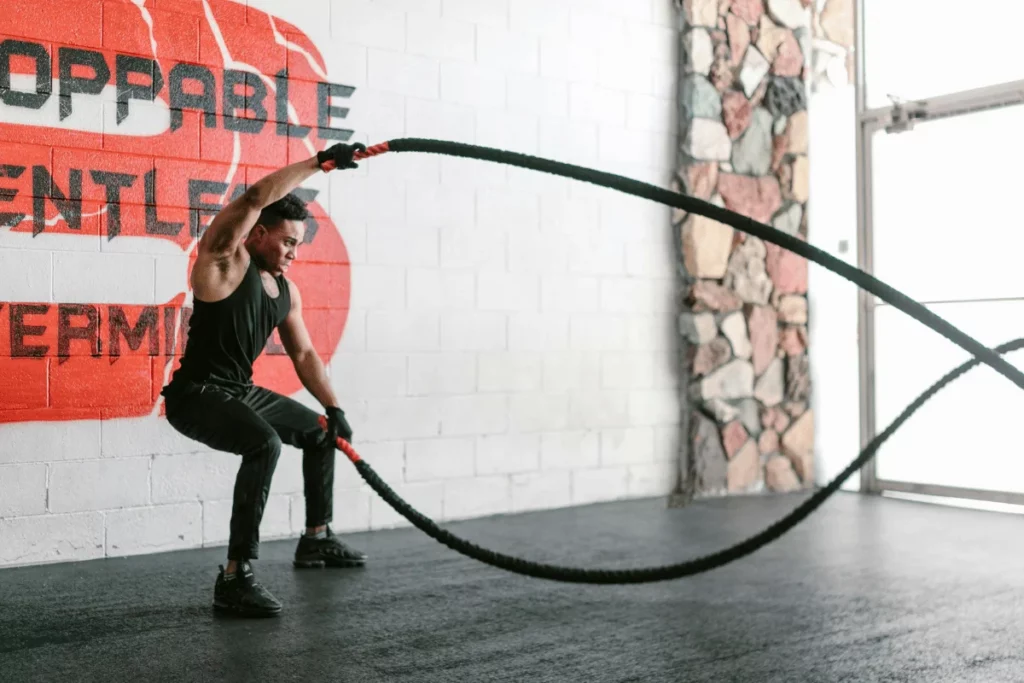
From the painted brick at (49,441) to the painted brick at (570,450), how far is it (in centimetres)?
227

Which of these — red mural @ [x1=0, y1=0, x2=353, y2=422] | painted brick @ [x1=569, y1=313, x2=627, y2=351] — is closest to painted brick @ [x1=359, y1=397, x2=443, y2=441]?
red mural @ [x1=0, y1=0, x2=353, y2=422]

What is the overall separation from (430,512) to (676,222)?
7.27ft

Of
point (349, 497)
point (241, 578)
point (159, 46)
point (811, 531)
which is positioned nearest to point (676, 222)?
point (811, 531)

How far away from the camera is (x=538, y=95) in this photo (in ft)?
18.1

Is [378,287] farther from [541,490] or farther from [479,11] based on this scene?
[479,11]

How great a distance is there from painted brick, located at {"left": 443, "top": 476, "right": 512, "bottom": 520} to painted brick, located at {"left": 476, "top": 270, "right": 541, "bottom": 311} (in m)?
0.87

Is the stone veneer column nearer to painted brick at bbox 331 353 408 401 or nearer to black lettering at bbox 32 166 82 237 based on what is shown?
painted brick at bbox 331 353 408 401

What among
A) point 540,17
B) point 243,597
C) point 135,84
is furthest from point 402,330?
point 243,597

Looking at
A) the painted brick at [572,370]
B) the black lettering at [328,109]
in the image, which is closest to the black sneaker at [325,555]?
the painted brick at [572,370]

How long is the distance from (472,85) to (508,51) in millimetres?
297

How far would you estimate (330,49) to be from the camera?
480 centimetres

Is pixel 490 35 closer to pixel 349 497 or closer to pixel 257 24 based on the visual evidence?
pixel 257 24

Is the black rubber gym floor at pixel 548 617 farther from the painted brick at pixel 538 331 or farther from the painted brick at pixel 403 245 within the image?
the painted brick at pixel 403 245

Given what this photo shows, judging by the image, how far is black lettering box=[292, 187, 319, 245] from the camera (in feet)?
15.4
